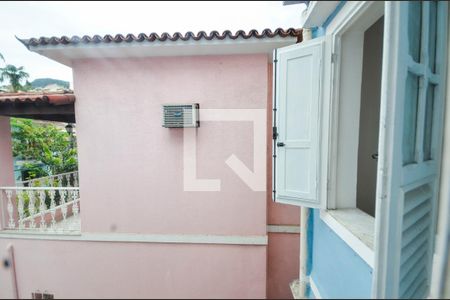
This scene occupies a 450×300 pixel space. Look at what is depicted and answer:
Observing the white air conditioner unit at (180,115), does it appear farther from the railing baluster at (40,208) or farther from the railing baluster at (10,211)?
the railing baluster at (10,211)

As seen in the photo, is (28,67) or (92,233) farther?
(92,233)

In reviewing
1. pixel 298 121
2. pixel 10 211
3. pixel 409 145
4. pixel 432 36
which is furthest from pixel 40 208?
pixel 432 36

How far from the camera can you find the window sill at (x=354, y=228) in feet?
4.51

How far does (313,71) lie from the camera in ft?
6.29

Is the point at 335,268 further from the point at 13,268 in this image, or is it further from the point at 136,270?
the point at 13,268

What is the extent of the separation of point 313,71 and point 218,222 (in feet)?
9.13

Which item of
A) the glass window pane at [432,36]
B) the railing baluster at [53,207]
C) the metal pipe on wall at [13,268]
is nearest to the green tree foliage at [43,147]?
the railing baluster at [53,207]

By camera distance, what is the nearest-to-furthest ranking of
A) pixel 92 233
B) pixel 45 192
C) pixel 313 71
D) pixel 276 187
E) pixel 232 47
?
pixel 313 71, pixel 276 187, pixel 232 47, pixel 92 233, pixel 45 192

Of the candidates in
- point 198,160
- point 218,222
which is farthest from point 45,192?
point 218,222

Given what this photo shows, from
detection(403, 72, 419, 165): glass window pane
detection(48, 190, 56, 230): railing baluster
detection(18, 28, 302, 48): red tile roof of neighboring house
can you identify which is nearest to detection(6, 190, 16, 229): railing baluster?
detection(48, 190, 56, 230): railing baluster

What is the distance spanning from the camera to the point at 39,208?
400cm

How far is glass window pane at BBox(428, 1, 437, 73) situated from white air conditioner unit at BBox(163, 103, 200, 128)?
274 cm

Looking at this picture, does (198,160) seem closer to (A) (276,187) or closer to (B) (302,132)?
(A) (276,187)

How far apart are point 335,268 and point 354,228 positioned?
47 centimetres
